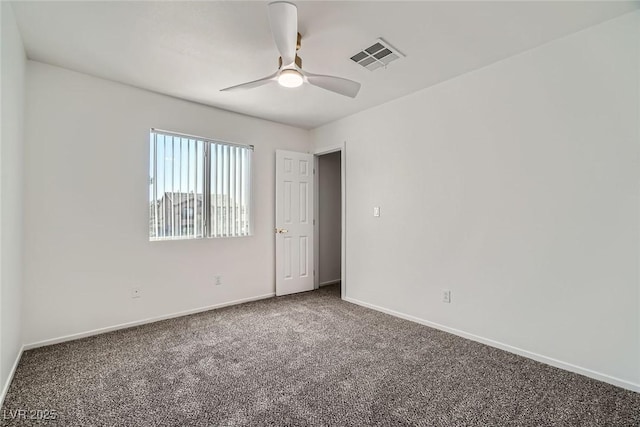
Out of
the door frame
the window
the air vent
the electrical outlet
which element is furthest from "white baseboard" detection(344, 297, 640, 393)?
the air vent

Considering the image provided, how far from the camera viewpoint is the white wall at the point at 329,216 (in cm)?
510

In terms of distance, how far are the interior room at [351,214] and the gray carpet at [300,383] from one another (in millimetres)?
21

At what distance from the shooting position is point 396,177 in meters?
3.60

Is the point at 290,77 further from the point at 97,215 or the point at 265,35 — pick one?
the point at 97,215

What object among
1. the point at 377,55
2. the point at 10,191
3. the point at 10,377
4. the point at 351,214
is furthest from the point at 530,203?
the point at 10,377

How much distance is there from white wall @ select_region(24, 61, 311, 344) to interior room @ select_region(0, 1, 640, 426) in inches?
0.7

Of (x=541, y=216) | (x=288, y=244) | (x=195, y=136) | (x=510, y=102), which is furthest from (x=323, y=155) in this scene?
(x=541, y=216)

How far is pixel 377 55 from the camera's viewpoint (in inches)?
101

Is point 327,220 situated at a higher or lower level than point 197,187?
lower

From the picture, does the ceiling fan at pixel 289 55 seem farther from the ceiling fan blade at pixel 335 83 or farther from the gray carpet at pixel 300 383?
the gray carpet at pixel 300 383

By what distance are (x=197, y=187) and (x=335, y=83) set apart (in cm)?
220

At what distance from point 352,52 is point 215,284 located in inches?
119

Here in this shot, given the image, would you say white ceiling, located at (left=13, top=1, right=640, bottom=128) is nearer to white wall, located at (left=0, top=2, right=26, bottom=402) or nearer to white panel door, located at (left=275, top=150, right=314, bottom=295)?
white wall, located at (left=0, top=2, right=26, bottom=402)

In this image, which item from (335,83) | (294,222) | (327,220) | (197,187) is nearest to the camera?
(335,83)
